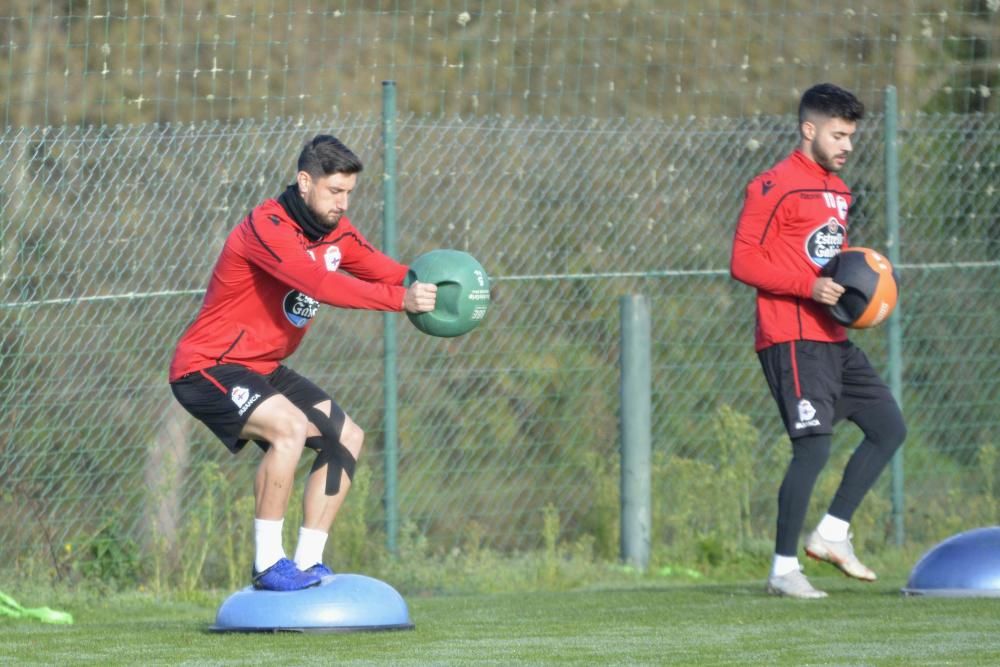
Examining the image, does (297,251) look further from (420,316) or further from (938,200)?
(938,200)

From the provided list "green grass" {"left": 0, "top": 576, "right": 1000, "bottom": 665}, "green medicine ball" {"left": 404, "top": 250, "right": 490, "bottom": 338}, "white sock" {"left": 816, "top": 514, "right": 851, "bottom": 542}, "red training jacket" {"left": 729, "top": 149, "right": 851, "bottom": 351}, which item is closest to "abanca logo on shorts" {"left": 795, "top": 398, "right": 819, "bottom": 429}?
"red training jacket" {"left": 729, "top": 149, "right": 851, "bottom": 351}

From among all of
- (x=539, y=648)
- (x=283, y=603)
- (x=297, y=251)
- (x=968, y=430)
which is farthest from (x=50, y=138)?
(x=968, y=430)

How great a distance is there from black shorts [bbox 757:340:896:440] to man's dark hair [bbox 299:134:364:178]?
6.75 feet

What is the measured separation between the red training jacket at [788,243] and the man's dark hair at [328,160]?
181cm

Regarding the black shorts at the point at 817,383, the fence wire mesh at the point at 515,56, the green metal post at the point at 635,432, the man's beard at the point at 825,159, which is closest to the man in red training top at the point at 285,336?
the black shorts at the point at 817,383

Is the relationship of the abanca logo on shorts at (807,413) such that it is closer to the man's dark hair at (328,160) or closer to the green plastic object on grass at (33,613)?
the man's dark hair at (328,160)

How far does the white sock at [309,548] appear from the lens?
22.2 feet

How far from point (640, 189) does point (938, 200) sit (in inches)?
73.1

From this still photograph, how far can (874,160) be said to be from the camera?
33.3 feet

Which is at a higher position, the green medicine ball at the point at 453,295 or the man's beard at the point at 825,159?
the man's beard at the point at 825,159

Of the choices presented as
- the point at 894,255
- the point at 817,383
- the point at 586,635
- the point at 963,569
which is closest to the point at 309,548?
the point at 586,635

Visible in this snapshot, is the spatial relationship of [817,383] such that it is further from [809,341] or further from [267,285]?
[267,285]

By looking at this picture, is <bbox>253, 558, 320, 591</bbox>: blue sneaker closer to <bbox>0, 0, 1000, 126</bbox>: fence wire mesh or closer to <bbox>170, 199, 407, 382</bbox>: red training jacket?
<bbox>170, 199, 407, 382</bbox>: red training jacket

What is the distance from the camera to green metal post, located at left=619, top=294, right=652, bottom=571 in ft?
30.7
